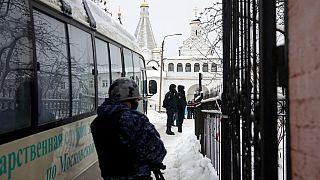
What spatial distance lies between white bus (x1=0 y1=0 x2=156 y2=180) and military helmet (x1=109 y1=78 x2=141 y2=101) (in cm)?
82

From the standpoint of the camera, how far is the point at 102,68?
27.1ft

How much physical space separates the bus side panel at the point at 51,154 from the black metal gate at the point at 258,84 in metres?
1.78

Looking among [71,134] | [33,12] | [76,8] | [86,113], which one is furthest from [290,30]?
[86,113]

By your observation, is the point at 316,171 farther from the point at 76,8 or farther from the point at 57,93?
the point at 76,8

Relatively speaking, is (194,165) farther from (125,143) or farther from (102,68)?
(125,143)

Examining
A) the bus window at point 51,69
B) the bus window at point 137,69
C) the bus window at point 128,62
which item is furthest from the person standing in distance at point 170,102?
the bus window at point 51,69

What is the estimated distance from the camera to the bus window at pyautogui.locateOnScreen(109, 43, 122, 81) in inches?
368

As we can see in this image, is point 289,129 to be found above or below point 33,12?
below

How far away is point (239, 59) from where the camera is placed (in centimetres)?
312

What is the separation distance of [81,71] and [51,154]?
1985mm

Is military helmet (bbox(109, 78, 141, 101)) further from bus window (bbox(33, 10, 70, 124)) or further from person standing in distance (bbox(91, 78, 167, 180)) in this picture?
bus window (bbox(33, 10, 70, 124))

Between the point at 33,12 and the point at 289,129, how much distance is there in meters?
3.38

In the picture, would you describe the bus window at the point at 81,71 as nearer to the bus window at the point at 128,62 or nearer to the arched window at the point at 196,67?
the bus window at the point at 128,62

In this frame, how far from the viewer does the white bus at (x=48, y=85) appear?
396 centimetres
